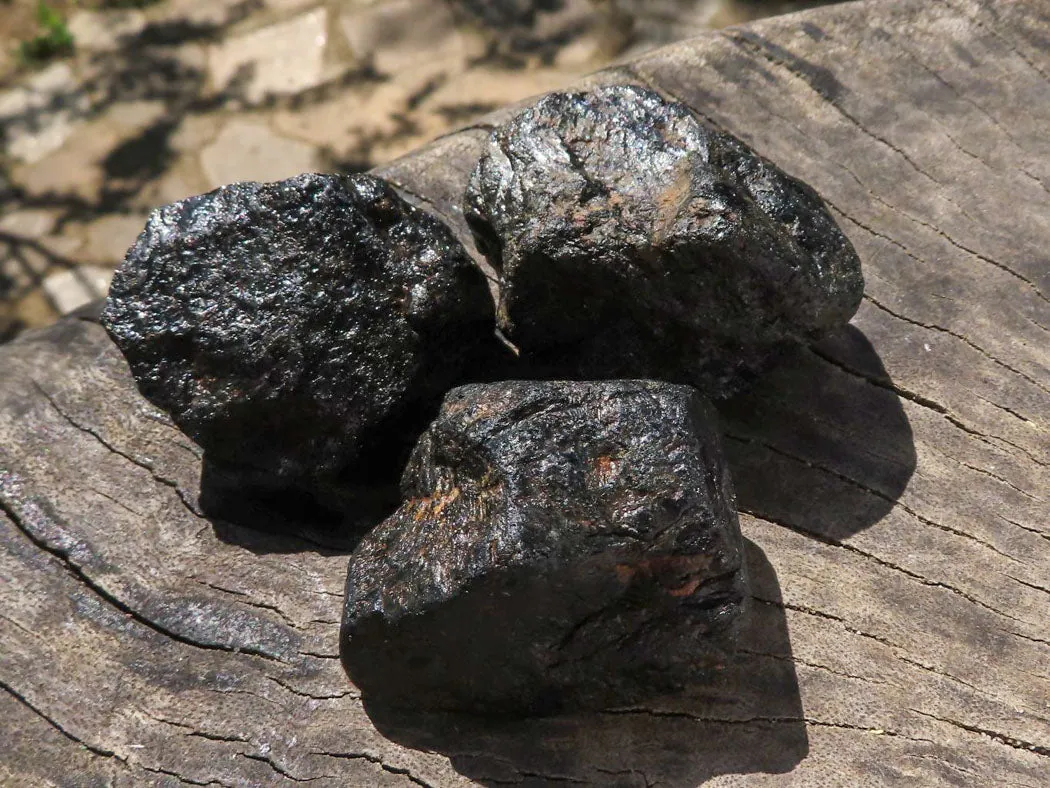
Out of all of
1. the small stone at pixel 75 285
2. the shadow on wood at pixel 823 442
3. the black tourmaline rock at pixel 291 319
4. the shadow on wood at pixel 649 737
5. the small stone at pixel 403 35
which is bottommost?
the small stone at pixel 75 285

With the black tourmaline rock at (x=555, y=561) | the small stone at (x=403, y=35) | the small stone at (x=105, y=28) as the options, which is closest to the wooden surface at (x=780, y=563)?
the black tourmaline rock at (x=555, y=561)

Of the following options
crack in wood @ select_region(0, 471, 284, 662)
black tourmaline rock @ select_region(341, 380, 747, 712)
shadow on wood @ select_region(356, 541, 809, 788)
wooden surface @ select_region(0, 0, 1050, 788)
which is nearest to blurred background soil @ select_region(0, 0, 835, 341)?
wooden surface @ select_region(0, 0, 1050, 788)

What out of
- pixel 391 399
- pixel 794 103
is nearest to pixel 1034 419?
pixel 794 103

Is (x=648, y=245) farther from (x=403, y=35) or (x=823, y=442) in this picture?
(x=403, y=35)

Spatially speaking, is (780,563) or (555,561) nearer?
(555,561)

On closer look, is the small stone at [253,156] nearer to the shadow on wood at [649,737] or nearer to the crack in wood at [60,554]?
the crack in wood at [60,554]

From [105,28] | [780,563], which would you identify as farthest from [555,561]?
[105,28]
